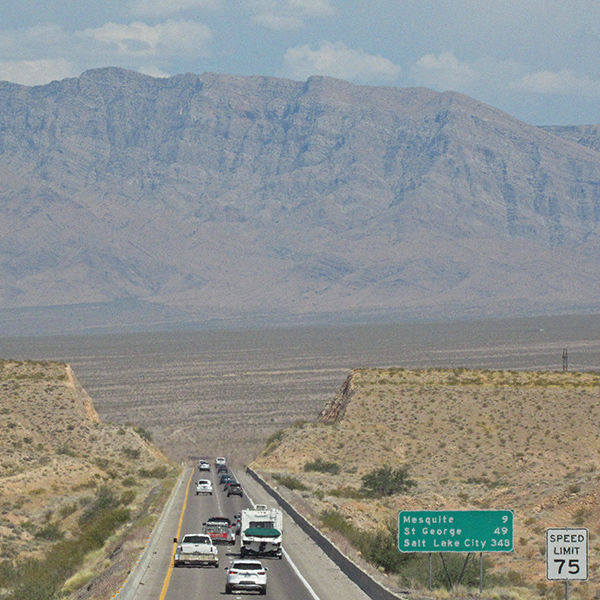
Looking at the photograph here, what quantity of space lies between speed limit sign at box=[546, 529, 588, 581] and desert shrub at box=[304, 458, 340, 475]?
44.9 m

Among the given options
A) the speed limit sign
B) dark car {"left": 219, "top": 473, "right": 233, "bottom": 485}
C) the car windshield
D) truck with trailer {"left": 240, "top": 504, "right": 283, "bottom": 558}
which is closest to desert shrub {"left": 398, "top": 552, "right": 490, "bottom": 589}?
the car windshield

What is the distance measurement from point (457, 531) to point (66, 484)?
39.0 metres

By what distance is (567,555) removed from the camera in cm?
1927

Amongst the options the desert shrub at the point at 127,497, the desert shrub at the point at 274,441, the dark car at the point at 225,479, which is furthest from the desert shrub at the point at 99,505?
the desert shrub at the point at 274,441

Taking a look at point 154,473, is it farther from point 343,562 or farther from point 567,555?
point 567,555

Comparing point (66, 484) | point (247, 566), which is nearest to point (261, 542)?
point (247, 566)

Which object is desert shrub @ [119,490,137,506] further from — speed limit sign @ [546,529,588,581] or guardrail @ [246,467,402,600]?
speed limit sign @ [546,529,588,581]

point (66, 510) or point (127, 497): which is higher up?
point (127, 497)

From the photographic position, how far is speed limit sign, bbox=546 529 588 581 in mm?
19172

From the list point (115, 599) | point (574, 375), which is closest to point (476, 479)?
point (574, 375)

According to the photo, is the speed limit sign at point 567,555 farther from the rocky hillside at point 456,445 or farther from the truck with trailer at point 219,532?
the rocky hillside at point 456,445

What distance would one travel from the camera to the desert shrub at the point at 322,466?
6450cm

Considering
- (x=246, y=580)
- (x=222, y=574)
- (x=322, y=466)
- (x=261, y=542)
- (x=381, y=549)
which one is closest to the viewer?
(x=246, y=580)

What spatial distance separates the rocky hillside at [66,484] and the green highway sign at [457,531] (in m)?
7.07
